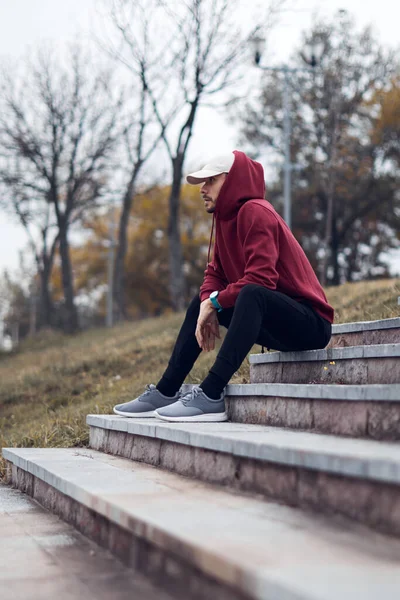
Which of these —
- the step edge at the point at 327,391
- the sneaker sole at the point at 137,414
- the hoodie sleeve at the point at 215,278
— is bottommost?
the sneaker sole at the point at 137,414

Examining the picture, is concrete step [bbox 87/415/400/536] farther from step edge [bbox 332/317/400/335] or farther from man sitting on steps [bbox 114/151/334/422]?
step edge [bbox 332/317/400/335]

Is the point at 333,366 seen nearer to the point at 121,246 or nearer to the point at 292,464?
the point at 292,464

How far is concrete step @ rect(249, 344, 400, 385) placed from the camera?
3994 millimetres

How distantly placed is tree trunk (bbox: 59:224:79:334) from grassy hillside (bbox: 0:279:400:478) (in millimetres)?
10082

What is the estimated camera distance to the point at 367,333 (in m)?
5.38

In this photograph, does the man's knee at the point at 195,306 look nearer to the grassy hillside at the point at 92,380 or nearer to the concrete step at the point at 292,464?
the concrete step at the point at 292,464

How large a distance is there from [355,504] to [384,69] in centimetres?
3104

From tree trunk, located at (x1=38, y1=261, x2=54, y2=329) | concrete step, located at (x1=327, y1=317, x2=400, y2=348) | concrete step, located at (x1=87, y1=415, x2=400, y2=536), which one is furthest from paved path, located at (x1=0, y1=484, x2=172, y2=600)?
tree trunk, located at (x1=38, y1=261, x2=54, y2=329)

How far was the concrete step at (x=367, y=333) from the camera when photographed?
505 centimetres

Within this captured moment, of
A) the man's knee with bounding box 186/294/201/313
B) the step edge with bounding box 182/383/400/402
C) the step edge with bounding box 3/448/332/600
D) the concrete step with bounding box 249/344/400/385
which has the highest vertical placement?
the man's knee with bounding box 186/294/201/313

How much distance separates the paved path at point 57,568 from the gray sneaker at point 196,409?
870 mm

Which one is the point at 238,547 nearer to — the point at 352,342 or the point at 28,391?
the point at 352,342

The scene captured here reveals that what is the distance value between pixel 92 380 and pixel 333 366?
6.66 m

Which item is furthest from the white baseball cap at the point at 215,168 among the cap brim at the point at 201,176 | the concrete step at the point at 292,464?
the concrete step at the point at 292,464
